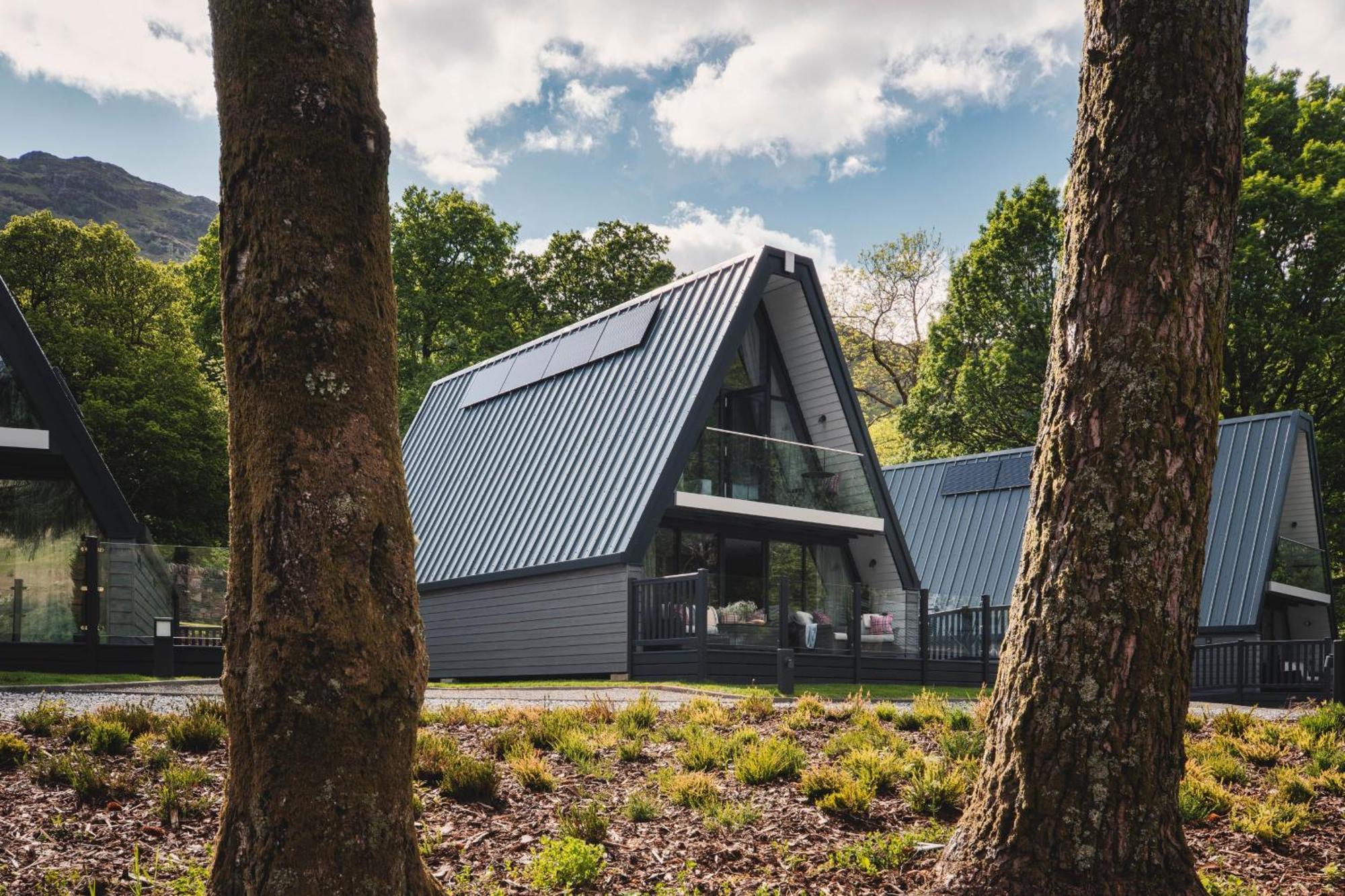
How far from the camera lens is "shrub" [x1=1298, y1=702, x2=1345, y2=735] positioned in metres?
8.72

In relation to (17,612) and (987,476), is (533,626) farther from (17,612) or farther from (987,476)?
(987,476)

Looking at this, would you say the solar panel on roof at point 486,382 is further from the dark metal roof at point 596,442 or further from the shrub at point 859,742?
the shrub at point 859,742

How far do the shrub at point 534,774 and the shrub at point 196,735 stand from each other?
1.77 meters

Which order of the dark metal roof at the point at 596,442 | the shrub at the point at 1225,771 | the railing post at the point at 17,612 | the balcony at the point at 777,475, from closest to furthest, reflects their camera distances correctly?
the shrub at the point at 1225,771 → the railing post at the point at 17,612 → the dark metal roof at the point at 596,442 → the balcony at the point at 777,475

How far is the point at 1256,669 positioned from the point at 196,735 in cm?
1759

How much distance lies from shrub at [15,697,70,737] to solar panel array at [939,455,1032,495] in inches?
757

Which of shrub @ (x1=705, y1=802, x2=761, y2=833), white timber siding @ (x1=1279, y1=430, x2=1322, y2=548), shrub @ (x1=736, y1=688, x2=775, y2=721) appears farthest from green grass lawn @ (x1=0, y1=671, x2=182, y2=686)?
white timber siding @ (x1=1279, y1=430, x2=1322, y2=548)

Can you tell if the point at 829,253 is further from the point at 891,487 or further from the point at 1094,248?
the point at 1094,248

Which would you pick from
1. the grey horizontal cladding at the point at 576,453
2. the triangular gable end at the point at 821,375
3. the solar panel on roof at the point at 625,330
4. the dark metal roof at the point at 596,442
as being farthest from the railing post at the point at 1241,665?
the solar panel on roof at the point at 625,330

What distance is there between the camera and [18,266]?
113ft

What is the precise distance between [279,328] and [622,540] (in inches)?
506

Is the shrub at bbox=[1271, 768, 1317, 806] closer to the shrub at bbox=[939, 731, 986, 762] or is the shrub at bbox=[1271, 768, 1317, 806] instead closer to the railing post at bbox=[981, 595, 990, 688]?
the shrub at bbox=[939, 731, 986, 762]

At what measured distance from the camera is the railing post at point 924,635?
60.8ft

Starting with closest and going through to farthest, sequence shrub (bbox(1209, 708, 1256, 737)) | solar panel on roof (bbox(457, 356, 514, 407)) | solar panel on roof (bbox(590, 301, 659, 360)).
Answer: shrub (bbox(1209, 708, 1256, 737)) → solar panel on roof (bbox(590, 301, 659, 360)) → solar panel on roof (bbox(457, 356, 514, 407))
